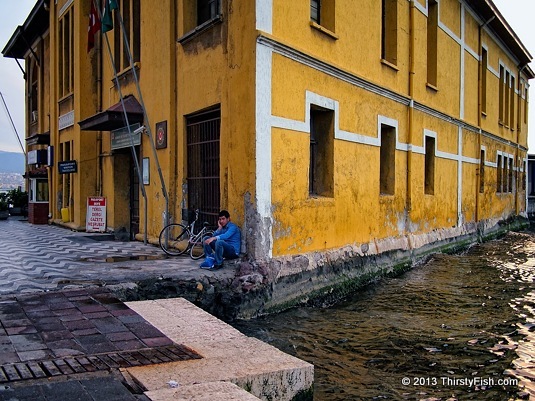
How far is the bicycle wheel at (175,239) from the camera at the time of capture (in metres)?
9.59

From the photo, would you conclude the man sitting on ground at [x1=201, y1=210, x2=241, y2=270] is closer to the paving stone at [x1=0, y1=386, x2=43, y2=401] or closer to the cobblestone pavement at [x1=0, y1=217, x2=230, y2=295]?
the cobblestone pavement at [x1=0, y1=217, x2=230, y2=295]

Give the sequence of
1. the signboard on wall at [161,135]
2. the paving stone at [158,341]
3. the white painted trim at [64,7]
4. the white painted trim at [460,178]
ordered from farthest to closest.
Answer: the white painted trim at [460,178]
the white painted trim at [64,7]
the signboard on wall at [161,135]
the paving stone at [158,341]

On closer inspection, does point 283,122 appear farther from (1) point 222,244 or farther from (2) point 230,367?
(2) point 230,367

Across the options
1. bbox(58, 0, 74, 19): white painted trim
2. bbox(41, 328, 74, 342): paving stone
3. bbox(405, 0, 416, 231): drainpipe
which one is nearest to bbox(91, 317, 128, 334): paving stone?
bbox(41, 328, 74, 342): paving stone

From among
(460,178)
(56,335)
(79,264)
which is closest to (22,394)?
(56,335)

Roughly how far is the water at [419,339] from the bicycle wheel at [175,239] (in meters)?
2.61

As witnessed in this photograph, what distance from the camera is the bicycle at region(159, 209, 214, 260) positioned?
910 centimetres

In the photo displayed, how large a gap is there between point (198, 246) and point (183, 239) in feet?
2.17

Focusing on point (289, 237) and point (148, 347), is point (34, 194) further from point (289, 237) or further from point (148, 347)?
point (148, 347)

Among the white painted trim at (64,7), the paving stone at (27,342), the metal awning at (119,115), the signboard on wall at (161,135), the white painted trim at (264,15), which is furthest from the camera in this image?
the white painted trim at (64,7)

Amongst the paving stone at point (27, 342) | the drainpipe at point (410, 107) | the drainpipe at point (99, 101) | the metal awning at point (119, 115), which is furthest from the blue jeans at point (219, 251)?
the drainpipe at point (99, 101)

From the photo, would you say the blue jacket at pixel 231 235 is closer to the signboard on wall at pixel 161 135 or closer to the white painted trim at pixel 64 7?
the signboard on wall at pixel 161 135

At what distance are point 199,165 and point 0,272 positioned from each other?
149 inches

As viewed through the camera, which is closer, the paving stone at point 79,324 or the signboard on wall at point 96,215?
the paving stone at point 79,324
